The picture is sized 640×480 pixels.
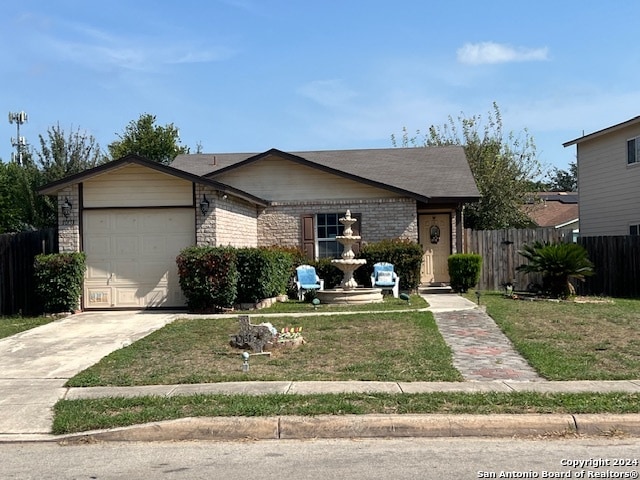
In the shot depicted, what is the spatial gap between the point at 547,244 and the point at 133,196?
10802mm

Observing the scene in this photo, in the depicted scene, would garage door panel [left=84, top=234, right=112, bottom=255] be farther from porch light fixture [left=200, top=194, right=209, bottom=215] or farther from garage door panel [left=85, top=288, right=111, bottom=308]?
porch light fixture [left=200, top=194, right=209, bottom=215]

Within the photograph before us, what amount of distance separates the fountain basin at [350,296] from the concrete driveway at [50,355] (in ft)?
12.5

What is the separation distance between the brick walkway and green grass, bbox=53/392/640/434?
1269 millimetres

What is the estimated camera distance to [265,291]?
16.0 metres

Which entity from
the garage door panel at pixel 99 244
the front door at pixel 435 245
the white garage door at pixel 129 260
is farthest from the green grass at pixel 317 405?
the front door at pixel 435 245

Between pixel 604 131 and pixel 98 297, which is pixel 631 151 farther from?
pixel 98 297

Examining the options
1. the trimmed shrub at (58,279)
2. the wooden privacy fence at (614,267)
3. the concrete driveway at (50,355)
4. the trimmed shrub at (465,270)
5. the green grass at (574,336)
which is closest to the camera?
the concrete driveway at (50,355)

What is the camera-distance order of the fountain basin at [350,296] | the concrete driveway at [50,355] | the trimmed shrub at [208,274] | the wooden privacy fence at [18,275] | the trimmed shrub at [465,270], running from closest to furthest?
the concrete driveway at [50,355] < the trimmed shrub at [208,274] < the wooden privacy fence at [18,275] < the fountain basin at [350,296] < the trimmed shrub at [465,270]

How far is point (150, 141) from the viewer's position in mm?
40750

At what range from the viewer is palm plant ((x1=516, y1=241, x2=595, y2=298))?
677 inches

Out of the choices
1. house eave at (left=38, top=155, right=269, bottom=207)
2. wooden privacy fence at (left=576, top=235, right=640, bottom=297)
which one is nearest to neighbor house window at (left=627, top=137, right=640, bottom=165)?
wooden privacy fence at (left=576, top=235, right=640, bottom=297)

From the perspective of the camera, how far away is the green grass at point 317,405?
724cm

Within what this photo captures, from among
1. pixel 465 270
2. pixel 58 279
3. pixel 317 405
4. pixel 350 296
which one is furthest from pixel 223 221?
pixel 317 405

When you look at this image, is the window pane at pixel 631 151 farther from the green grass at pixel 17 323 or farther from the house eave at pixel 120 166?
the green grass at pixel 17 323
